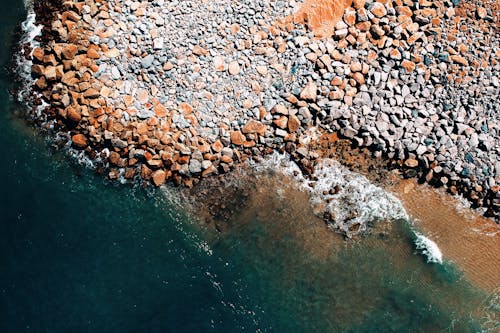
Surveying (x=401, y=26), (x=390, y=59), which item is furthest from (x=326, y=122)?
(x=401, y=26)

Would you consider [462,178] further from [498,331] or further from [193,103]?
[193,103]

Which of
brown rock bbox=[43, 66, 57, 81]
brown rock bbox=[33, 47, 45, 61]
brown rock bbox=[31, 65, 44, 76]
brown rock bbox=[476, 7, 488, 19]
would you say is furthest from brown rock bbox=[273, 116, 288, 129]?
→ brown rock bbox=[33, 47, 45, 61]

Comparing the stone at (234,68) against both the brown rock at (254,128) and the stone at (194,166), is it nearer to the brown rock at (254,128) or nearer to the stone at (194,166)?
the brown rock at (254,128)

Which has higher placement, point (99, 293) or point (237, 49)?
point (237, 49)

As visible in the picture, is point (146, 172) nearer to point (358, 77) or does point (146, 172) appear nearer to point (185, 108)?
point (185, 108)

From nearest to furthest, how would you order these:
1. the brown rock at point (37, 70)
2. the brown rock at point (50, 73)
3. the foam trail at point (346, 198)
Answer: the foam trail at point (346, 198) → the brown rock at point (50, 73) → the brown rock at point (37, 70)

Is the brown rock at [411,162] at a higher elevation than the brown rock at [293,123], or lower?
lower

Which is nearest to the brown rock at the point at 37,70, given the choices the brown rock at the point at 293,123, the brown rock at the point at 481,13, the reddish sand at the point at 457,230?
the brown rock at the point at 293,123
